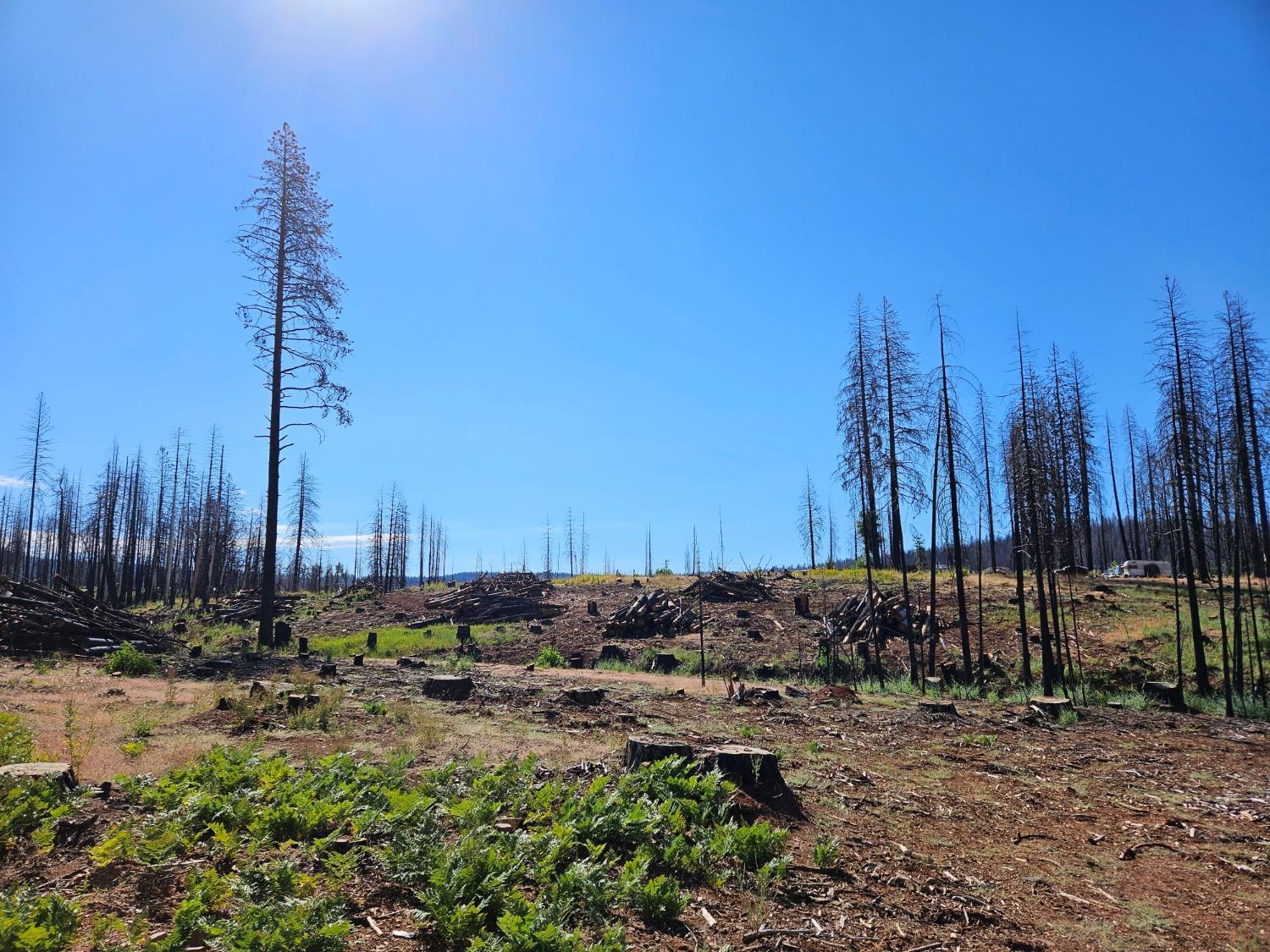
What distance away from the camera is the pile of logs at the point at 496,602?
32.2 m

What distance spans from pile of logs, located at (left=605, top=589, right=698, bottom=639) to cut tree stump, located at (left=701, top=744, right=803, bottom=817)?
20.7m

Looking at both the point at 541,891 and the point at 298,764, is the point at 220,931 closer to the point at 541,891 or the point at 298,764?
the point at 541,891

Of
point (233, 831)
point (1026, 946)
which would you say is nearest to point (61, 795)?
point (233, 831)

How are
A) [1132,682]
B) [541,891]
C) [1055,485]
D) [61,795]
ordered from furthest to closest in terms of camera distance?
[1055,485] < [1132,682] < [61,795] < [541,891]

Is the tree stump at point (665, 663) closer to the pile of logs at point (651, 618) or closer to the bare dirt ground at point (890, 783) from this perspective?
the bare dirt ground at point (890, 783)

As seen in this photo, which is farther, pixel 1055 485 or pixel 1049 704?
pixel 1055 485

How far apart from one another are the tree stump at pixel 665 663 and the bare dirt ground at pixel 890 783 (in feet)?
13.8

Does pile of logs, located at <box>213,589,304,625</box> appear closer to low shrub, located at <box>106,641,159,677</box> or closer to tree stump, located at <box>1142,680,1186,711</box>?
low shrub, located at <box>106,641,159,677</box>

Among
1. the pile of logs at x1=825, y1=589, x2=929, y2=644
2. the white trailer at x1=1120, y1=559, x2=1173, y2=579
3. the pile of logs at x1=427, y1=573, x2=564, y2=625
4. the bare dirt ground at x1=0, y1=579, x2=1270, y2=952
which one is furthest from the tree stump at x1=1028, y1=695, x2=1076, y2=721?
the white trailer at x1=1120, y1=559, x2=1173, y2=579

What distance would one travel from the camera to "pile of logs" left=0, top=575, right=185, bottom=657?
15.4 meters

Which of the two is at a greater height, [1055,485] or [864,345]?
[864,345]

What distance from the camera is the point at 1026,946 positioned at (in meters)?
4.34

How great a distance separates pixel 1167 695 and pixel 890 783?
452 inches

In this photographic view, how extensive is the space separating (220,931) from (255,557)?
211 feet
